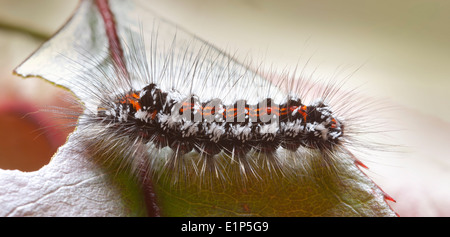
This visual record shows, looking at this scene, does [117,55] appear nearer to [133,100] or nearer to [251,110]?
[133,100]

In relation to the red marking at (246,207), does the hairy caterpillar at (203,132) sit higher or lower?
higher

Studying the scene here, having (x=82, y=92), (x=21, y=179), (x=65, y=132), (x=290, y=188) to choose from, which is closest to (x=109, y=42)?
(x=82, y=92)

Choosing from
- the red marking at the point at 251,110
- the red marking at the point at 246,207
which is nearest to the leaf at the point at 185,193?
the red marking at the point at 246,207

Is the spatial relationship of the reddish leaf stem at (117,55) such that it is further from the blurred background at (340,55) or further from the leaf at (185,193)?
the blurred background at (340,55)

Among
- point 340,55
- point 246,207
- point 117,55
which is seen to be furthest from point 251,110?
point 340,55

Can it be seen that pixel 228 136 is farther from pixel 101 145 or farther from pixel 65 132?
pixel 65 132

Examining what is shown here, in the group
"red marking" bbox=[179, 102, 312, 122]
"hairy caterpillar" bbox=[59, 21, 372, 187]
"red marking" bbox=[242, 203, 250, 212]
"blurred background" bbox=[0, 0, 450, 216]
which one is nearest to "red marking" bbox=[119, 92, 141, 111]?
"hairy caterpillar" bbox=[59, 21, 372, 187]

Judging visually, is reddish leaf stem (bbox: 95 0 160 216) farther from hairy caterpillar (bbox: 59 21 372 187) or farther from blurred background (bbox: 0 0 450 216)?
blurred background (bbox: 0 0 450 216)

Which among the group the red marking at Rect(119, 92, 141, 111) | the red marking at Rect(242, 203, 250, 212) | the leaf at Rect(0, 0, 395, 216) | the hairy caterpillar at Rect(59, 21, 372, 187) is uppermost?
the red marking at Rect(119, 92, 141, 111)

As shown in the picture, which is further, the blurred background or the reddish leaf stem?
the blurred background
